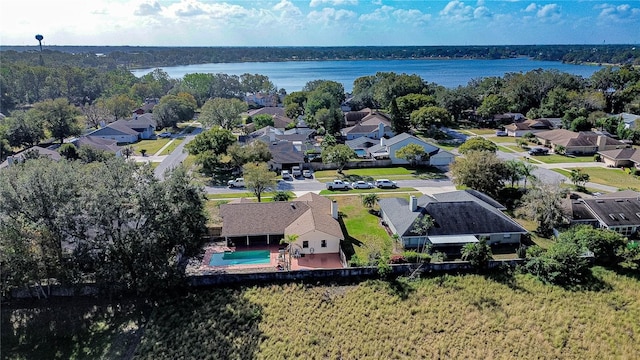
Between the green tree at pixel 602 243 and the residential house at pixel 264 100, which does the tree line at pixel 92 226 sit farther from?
the residential house at pixel 264 100

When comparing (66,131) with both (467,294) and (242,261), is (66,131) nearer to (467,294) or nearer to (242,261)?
(242,261)

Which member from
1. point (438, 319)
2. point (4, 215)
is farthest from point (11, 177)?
point (438, 319)

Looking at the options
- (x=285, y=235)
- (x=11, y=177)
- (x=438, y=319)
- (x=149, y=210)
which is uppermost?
(x=11, y=177)

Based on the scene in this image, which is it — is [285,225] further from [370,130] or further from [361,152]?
[370,130]

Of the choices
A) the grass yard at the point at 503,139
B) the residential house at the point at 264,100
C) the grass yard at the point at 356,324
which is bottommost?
the grass yard at the point at 356,324

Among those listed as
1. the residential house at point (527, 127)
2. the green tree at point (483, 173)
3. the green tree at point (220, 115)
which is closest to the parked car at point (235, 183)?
the green tree at point (483, 173)

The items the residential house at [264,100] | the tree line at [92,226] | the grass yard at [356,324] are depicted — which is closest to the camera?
the grass yard at [356,324]
